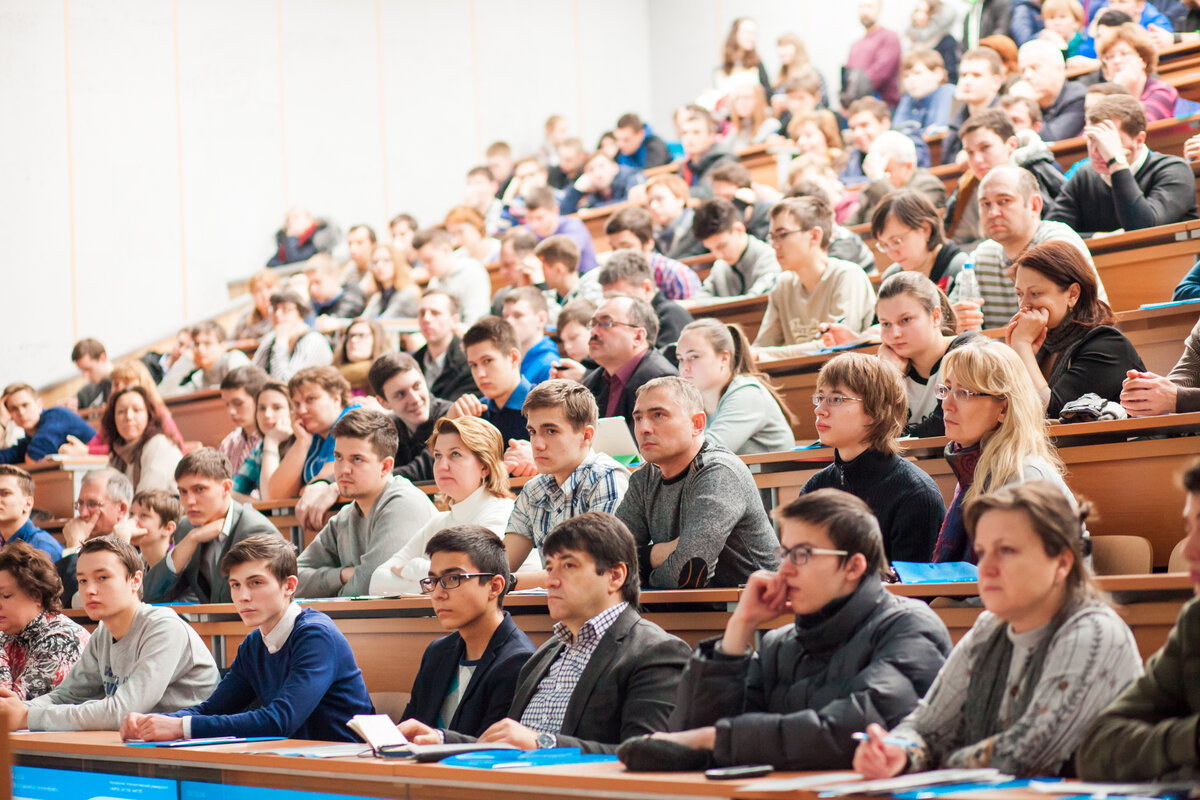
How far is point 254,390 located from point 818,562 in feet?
12.7

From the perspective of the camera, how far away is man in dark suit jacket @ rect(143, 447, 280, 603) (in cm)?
396

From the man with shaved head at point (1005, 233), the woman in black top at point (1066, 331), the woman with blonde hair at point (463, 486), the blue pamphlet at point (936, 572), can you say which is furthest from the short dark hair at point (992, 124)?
the blue pamphlet at point (936, 572)

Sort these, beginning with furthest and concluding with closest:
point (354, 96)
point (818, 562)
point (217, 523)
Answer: point (354, 96) → point (217, 523) → point (818, 562)

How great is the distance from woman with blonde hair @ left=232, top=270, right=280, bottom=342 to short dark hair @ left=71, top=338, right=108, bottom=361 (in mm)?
818

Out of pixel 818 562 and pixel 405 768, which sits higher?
pixel 818 562

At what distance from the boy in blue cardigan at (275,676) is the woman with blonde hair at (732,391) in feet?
3.99

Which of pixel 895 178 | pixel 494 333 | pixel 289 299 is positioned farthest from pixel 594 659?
pixel 289 299

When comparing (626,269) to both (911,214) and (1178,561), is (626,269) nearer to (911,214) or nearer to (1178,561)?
(911,214)

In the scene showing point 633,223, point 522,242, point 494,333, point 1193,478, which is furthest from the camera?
point 522,242

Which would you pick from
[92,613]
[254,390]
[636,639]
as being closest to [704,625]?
[636,639]

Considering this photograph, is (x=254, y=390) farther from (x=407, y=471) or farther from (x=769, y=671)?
(x=769, y=671)

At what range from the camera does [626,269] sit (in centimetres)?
486

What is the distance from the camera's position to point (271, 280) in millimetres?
7621

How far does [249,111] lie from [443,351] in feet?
15.4
